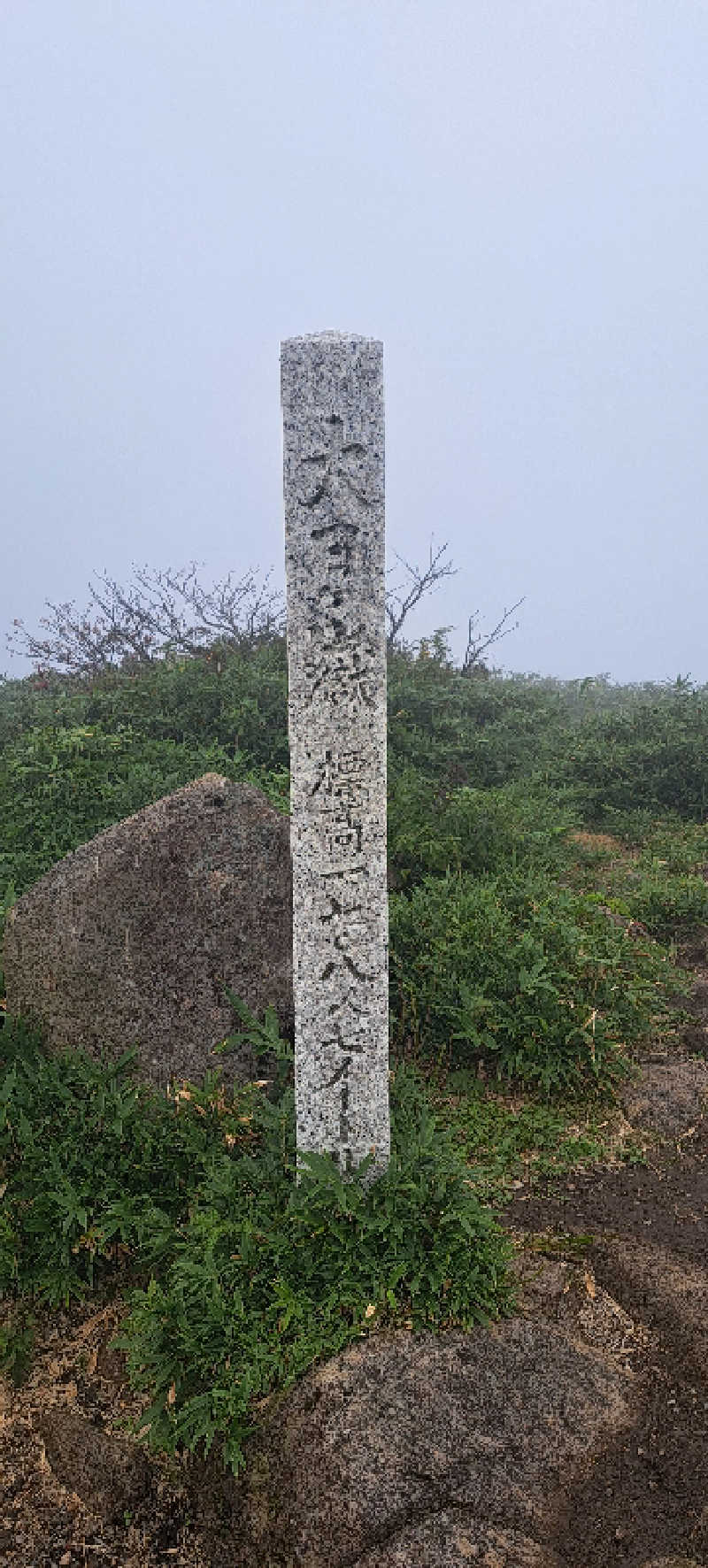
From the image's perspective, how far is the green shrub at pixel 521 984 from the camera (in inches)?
233

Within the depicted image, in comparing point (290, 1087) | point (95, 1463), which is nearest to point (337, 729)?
point (290, 1087)

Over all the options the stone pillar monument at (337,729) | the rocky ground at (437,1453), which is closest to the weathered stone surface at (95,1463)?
the rocky ground at (437,1453)

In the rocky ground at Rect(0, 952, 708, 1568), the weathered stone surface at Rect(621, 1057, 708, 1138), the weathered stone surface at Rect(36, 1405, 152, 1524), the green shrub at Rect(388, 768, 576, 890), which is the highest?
the green shrub at Rect(388, 768, 576, 890)

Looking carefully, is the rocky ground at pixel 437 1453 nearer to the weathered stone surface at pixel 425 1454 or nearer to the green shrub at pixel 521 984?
the weathered stone surface at pixel 425 1454

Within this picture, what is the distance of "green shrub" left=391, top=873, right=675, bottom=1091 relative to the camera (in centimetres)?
591

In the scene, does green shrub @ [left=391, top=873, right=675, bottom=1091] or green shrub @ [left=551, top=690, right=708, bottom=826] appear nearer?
green shrub @ [left=391, top=873, right=675, bottom=1091]

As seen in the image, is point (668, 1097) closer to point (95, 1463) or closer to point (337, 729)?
point (337, 729)

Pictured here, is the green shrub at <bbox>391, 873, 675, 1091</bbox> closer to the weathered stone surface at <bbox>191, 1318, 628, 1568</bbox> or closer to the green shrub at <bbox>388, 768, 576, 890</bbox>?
the green shrub at <bbox>388, 768, 576, 890</bbox>

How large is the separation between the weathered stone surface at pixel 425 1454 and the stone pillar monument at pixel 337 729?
2.88 ft

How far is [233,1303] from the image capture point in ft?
12.8

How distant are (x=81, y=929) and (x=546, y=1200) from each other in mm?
2721

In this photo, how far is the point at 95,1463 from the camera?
3.91m

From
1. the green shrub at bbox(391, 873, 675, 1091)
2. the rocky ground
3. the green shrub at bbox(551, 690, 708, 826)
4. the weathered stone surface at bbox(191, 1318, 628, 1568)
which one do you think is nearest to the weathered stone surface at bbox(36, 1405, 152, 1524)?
the rocky ground

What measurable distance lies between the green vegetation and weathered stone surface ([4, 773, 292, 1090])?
186 mm
